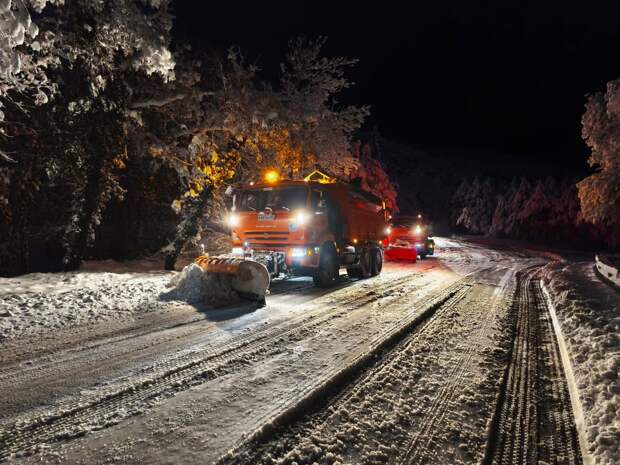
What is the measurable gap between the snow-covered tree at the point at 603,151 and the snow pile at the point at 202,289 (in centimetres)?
1998

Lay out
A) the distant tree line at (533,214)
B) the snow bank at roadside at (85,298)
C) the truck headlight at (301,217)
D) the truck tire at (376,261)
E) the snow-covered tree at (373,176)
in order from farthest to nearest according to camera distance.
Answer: the distant tree line at (533,214) < the snow-covered tree at (373,176) < the truck tire at (376,261) < the truck headlight at (301,217) < the snow bank at roadside at (85,298)

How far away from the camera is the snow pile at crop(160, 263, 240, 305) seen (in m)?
7.68

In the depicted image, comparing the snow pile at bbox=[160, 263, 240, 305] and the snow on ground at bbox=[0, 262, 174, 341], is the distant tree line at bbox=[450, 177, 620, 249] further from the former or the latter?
the snow on ground at bbox=[0, 262, 174, 341]

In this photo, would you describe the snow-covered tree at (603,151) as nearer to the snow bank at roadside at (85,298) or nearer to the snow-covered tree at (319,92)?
the snow-covered tree at (319,92)

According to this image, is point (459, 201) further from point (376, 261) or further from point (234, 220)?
point (234, 220)

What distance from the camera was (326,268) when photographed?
10.2 metres

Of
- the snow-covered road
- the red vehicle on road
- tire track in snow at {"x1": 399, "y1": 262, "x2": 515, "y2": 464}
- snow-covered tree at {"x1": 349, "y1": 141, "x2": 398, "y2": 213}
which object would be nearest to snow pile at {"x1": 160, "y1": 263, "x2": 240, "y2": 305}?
the snow-covered road

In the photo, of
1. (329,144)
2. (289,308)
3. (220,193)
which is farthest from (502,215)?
(289,308)

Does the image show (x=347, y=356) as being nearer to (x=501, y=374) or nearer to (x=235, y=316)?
(x=501, y=374)

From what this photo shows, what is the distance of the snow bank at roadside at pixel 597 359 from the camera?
110 inches

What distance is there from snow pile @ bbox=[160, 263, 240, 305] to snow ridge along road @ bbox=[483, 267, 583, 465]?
209 inches

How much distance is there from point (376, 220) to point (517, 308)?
7.30 m

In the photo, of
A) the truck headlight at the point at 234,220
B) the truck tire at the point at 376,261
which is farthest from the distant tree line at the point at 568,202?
the truck headlight at the point at 234,220

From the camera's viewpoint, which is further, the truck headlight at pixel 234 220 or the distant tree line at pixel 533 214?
the distant tree line at pixel 533 214
